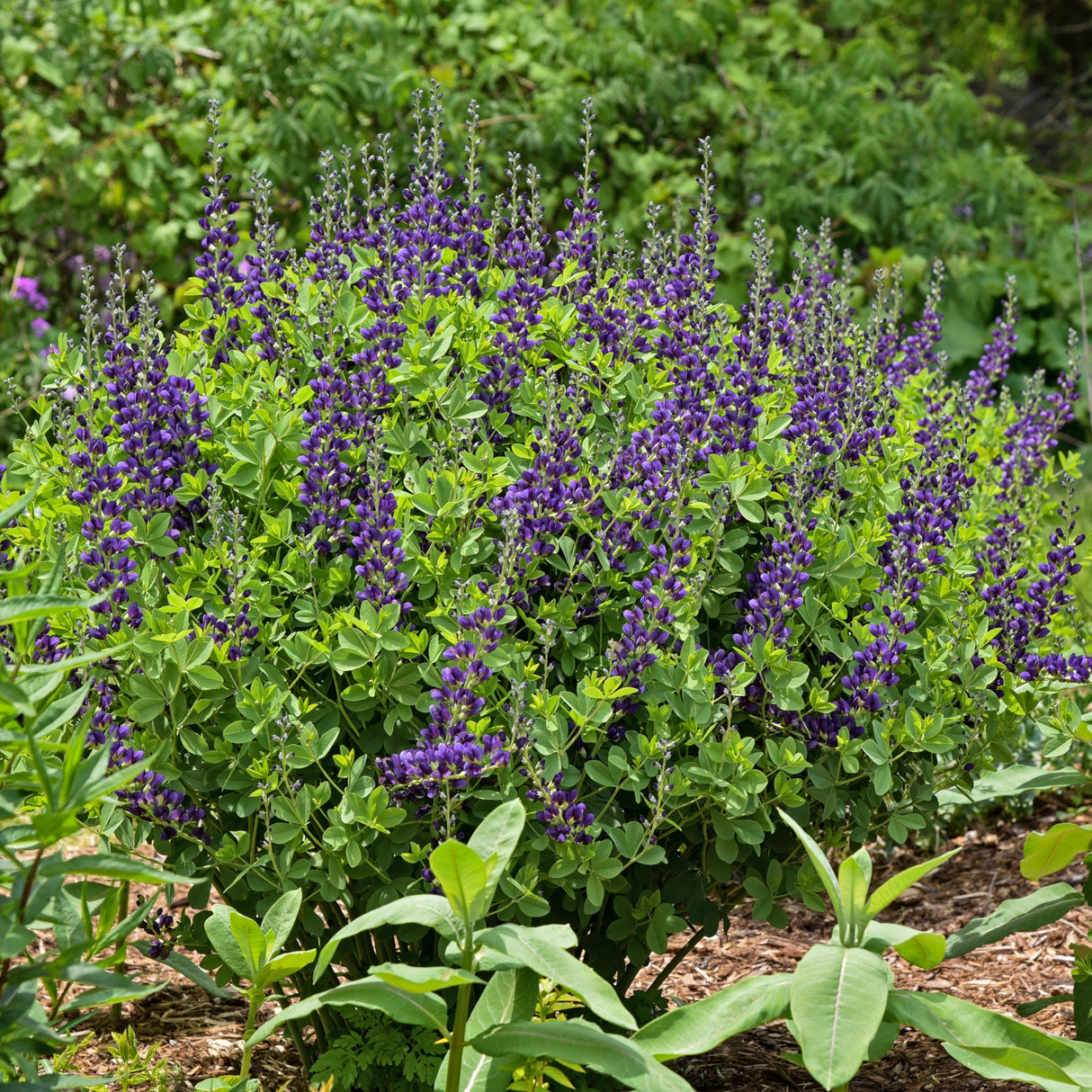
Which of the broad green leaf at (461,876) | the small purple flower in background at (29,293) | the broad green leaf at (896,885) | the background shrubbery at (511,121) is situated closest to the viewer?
the broad green leaf at (461,876)

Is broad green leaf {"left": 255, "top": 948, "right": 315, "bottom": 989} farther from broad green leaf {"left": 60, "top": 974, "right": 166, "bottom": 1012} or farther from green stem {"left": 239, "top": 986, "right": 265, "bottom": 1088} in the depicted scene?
broad green leaf {"left": 60, "top": 974, "right": 166, "bottom": 1012}

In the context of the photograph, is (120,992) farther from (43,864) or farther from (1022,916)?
(1022,916)

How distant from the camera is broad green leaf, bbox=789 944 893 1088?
6.18 ft

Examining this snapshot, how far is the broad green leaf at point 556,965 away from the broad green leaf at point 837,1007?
10.6 inches

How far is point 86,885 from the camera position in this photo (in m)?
1.98

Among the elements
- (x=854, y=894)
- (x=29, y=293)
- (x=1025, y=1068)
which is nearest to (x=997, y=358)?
(x=854, y=894)

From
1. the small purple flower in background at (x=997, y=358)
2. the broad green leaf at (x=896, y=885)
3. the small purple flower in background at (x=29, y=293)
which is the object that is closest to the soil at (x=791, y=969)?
the broad green leaf at (x=896, y=885)

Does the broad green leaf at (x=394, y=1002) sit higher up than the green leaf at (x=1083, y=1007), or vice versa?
the broad green leaf at (x=394, y=1002)

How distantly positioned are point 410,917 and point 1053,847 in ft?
4.88

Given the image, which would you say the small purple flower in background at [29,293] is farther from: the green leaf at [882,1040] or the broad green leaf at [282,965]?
the green leaf at [882,1040]

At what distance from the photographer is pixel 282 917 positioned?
2.25m

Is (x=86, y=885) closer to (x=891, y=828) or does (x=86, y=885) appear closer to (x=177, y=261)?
(x=891, y=828)

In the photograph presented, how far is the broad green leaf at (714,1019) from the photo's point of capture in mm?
2062

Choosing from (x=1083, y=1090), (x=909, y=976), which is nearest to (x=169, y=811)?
(x=1083, y=1090)
